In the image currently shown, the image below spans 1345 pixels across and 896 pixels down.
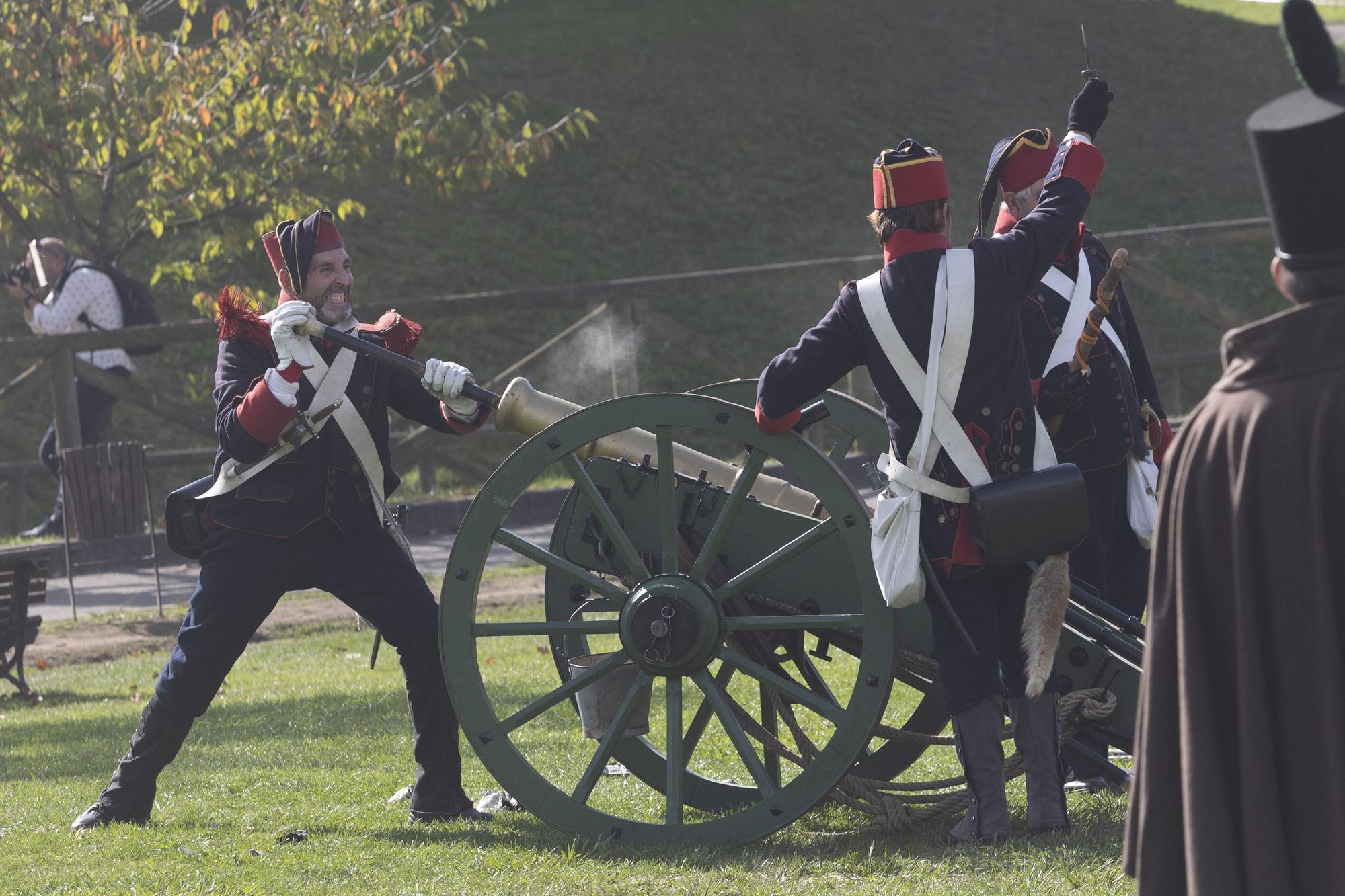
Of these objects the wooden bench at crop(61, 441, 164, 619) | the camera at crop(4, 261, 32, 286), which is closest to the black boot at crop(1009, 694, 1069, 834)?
the wooden bench at crop(61, 441, 164, 619)

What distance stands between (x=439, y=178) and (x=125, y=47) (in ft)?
7.48

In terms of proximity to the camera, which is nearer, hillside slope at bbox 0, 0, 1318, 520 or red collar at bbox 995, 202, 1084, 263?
red collar at bbox 995, 202, 1084, 263

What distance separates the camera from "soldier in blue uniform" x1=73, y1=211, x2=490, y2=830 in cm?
492

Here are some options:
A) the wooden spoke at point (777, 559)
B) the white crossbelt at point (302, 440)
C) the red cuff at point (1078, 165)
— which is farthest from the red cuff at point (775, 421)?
the white crossbelt at point (302, 440)

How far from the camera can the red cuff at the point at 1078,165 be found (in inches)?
171

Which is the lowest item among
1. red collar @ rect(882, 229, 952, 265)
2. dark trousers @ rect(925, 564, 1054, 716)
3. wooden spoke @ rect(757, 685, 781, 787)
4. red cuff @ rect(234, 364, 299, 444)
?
wooden spoke @ rect(757, 685, 781, 787)

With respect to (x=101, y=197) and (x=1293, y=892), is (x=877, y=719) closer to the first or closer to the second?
(x=1293, y=892)

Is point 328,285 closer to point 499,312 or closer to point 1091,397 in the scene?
point 1091,397

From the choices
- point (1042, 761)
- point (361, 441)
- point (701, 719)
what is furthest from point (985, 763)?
point (361, 441)

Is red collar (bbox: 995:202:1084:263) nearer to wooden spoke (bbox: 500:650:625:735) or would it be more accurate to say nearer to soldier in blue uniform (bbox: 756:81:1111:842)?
soldier in blue uniform (bbox: 756:81:1111:842)

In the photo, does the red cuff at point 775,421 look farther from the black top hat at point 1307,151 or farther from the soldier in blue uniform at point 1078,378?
the black top hat at point 1307,151

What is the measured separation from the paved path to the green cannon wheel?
5.63m

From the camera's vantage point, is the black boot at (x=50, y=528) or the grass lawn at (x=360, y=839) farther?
the black boot at (x=50, y=528)

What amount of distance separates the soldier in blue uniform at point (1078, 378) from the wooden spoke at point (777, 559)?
2.90 ft
